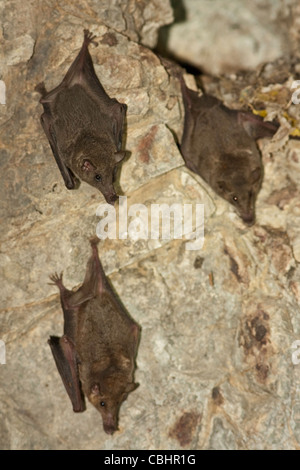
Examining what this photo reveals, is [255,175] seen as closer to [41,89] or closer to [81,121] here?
[81,121]

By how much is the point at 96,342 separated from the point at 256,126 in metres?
3.26

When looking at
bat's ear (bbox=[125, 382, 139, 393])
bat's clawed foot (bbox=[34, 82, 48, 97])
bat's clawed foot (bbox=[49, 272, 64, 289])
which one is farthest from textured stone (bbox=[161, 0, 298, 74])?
bat's ear (bbox=[125, 382, 139, 393])

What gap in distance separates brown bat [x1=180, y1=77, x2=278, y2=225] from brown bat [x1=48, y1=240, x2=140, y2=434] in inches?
66.5

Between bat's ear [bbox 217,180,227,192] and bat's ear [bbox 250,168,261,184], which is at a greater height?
bat's ear [bbox 250,168,261,184]

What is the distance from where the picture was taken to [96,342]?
20.6 ft

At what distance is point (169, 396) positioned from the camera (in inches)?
257

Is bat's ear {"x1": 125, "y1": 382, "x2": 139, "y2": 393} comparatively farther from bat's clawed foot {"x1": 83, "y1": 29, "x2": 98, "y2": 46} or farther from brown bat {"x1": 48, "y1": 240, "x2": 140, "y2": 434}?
bat's clawed foot {"x1": 83, "y1": 29, "x2": 98, "y2": 46}

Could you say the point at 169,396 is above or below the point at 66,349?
below

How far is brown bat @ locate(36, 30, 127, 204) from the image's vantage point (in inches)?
233

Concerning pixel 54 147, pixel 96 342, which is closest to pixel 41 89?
pixel 54 147

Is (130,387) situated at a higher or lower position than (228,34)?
lower

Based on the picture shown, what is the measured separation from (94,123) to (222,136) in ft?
5.61
